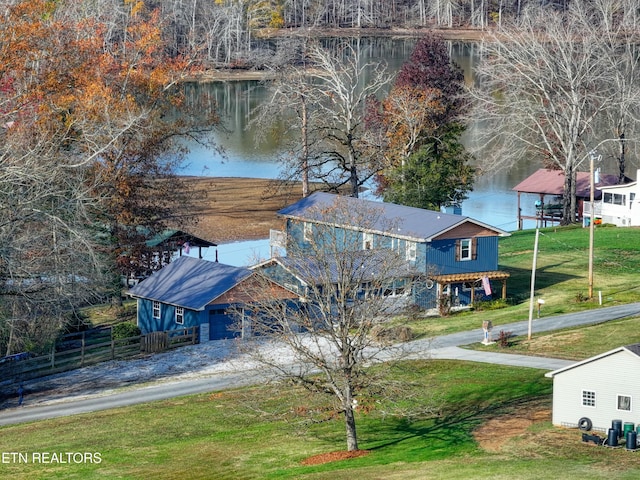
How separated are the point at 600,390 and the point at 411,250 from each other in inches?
1095

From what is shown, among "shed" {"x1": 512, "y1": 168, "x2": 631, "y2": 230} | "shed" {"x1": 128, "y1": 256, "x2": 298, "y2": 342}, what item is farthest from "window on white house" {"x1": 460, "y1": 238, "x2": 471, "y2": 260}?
"shed" {"x1": 512, "y1": 168, "x2": 631, "y2": 230}

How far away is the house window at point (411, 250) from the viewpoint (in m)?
68.4

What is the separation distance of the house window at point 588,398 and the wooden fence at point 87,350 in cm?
2700

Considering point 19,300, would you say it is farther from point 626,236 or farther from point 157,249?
point 626,236

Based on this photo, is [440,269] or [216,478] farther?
[440,269]

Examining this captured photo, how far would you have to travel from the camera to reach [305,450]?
43.4 meters

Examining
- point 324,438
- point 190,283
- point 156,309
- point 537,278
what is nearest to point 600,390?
point 324,438

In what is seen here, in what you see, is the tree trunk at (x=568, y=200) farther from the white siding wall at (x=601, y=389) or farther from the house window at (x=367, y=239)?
the white siding wall at (x=601, y=389)

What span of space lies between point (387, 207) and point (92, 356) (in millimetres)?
21700

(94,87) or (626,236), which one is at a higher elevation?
(94,87)

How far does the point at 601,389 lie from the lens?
137 feet

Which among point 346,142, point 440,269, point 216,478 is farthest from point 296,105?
point 216,478

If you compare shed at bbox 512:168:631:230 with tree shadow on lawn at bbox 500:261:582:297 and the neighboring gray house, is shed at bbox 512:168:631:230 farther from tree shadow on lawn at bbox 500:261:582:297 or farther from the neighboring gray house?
Result: the neighboring gray house

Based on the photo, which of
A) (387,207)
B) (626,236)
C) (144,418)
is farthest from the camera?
(626,236)
